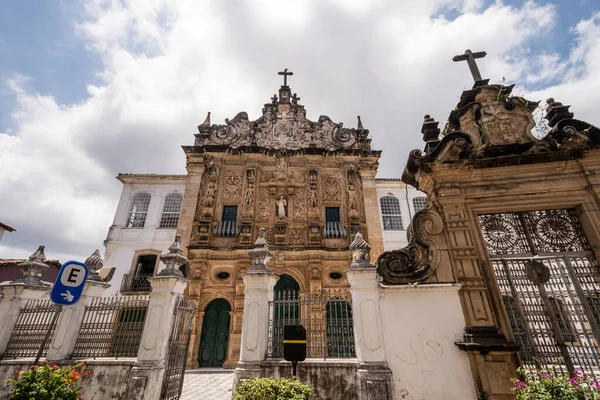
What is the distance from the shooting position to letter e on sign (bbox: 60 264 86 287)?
16.8 feet

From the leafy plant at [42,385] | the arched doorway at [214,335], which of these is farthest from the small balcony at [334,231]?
the leafy plant at [42,385]

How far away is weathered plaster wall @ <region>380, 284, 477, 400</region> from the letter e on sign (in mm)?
5833

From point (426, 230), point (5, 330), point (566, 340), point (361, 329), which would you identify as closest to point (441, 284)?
point (426, 230)

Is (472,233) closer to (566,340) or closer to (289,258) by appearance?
(566,340)

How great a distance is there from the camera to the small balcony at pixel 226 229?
13.4m

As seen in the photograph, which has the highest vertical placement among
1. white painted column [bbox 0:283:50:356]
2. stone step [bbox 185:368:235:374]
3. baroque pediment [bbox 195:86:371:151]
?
baroque pediment [bbox 195:86:371:151]

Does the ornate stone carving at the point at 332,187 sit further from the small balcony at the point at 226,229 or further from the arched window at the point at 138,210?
the arched window at the point at 138,210

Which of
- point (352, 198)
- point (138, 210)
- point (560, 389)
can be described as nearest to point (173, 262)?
point (560, 389)

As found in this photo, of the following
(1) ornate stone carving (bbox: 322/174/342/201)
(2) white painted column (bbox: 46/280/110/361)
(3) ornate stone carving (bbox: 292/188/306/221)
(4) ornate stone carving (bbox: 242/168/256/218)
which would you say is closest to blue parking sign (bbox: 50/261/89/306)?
(2) white painted column (bbox: 46/280/110/361)

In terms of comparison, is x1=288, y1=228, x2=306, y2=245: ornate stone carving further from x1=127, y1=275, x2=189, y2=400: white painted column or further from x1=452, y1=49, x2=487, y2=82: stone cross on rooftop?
x1=452, y1=49, x2=487, y2=82: stone cross on rooftop

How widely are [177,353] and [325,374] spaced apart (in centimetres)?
326

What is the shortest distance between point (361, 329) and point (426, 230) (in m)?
2.44

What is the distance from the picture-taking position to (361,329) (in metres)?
5.25

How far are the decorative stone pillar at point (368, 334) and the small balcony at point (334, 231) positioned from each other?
765 cm
